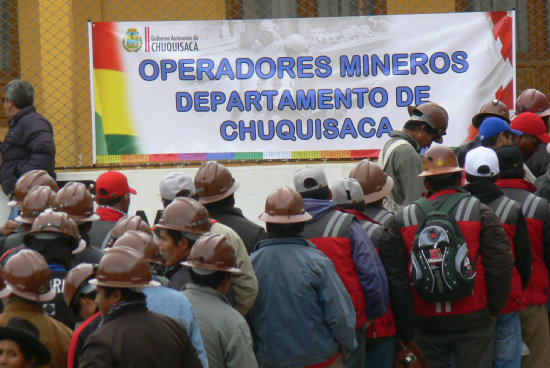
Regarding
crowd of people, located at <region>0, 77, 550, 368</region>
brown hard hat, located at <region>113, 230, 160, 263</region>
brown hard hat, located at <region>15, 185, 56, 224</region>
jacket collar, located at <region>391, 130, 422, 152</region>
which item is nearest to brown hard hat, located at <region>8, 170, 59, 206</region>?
crowd of people, located at <region>0, 77, 550, 368</region>

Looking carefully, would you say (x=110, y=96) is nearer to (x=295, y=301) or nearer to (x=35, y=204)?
(x=35, y=204)

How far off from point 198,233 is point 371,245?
Result: 1.25m

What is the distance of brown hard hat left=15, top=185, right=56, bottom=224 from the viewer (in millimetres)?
5898

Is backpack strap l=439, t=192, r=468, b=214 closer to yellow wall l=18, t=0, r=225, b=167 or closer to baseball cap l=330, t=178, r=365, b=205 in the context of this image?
baseball cap l=330, t=178, r=365, b=205

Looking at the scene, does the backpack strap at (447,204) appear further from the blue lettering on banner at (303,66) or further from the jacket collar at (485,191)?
the blue lettering on banner at (303,66)

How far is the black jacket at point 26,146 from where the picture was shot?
8.58 metres

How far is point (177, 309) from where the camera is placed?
14.1 feet

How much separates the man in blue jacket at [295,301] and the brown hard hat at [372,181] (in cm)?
100

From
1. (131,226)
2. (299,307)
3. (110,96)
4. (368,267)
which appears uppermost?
(110,96)

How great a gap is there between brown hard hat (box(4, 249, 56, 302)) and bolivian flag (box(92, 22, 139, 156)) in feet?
16.7

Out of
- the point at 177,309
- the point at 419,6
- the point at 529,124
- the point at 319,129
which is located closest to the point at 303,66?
the point at 319,129

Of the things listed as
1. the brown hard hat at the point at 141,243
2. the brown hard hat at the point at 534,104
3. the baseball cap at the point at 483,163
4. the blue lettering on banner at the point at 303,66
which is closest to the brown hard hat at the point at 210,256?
the brown hard hat at the point at 141,243

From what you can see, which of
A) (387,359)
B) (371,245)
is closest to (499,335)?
(387,359)

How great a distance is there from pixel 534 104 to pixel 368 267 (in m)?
3.57
